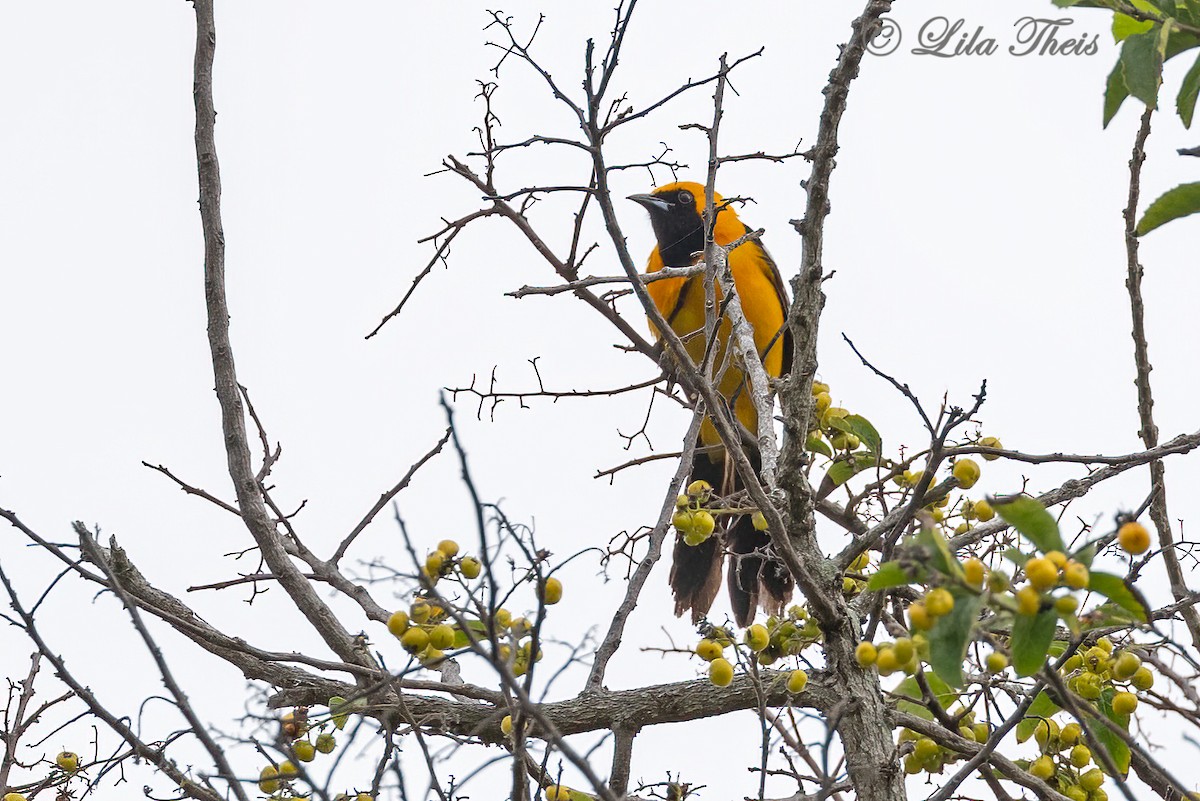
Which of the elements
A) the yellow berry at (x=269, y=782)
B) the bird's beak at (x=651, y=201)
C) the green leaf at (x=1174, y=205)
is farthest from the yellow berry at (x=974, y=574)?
the bird's beak at (x=651, y=201)

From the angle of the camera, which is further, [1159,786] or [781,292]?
[781,292]

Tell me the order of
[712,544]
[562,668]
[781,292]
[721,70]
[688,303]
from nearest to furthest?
[562,668] → [721,70] → [712,544] → [688,303] → [781,292]

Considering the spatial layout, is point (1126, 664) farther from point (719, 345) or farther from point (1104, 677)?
point (719, 345)

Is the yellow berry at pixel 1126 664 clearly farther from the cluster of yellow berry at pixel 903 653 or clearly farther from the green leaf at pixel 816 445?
the green leaf at pixel 816 445

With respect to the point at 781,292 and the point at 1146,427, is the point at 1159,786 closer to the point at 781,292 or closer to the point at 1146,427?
the point at 1146,427

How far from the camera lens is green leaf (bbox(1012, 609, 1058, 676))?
4.25ft

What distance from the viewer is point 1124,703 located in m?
2.00

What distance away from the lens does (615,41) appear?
6.92 ft

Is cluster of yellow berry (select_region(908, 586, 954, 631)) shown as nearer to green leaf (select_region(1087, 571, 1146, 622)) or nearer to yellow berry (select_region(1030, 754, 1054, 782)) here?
green leaf (select_region(1087, 571, 1146, 622))

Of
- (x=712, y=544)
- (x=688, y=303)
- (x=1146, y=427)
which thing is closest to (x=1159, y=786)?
(x=1146, y=427)

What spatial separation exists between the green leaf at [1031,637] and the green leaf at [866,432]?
1096 mm

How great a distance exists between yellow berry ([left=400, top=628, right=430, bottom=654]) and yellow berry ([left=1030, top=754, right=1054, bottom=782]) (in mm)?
1136

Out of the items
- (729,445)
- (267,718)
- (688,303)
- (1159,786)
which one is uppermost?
(688,303)

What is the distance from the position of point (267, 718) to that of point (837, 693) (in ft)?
3.35
